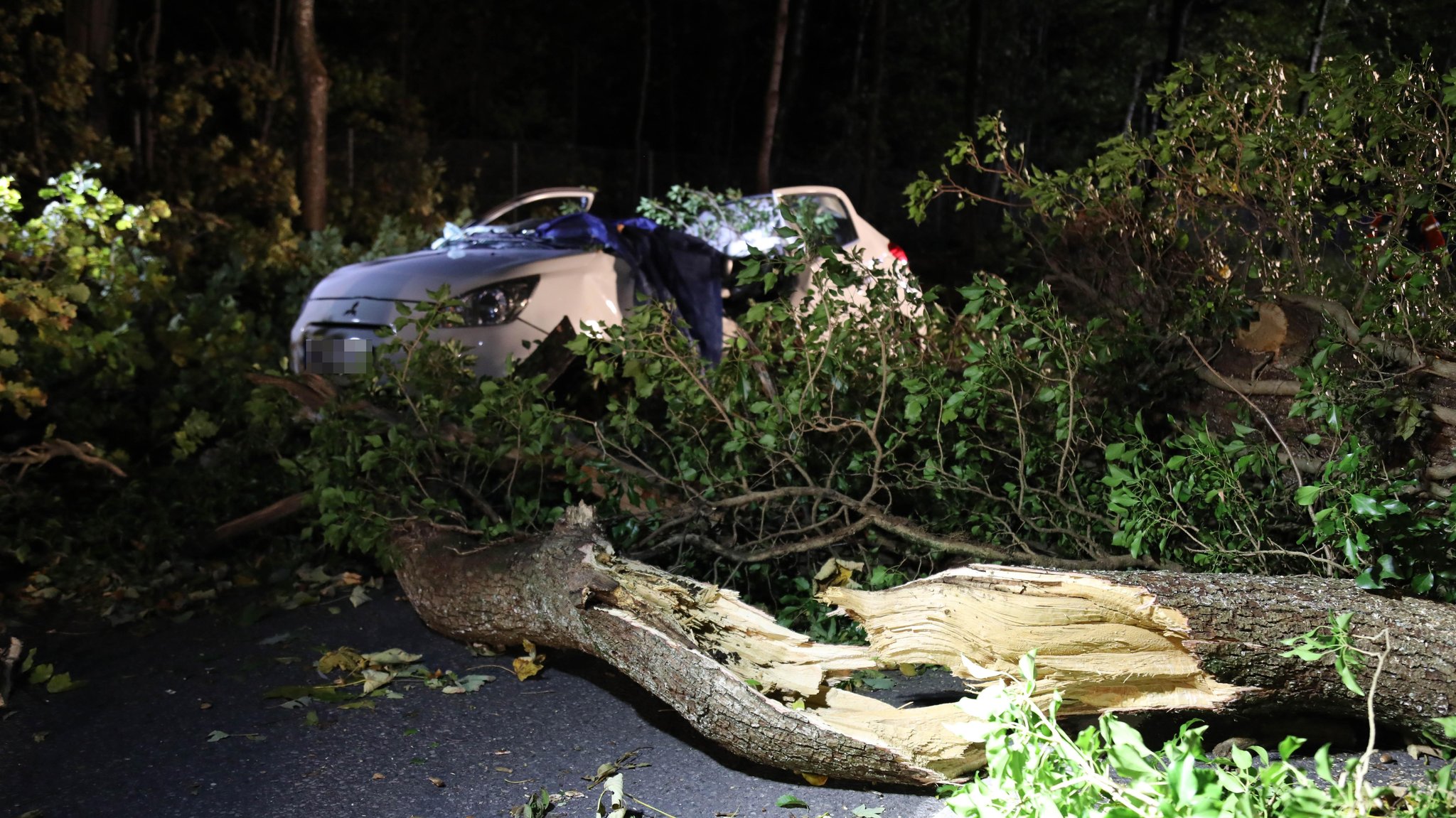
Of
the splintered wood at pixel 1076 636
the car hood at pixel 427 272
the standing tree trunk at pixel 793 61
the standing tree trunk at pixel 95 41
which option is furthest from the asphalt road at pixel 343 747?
the standing tree trunk at pixel 793 61

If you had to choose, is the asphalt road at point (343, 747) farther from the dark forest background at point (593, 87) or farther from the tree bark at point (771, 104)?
the tree bark at point (771, 104)

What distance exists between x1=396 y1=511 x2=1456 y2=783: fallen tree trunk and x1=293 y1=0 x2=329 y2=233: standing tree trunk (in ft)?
34.0

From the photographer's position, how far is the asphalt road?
3342 millimetres

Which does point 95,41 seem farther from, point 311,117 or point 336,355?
point 336,355

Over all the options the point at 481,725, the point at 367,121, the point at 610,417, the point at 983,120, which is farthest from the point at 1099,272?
the point at 367,121

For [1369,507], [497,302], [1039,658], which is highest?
[497,302]

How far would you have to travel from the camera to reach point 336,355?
283 inches

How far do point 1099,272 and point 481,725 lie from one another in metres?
3.25

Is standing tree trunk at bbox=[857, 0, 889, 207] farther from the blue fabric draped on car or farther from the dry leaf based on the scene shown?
the dry leaf

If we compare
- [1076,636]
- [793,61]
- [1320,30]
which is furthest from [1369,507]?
[793,61]

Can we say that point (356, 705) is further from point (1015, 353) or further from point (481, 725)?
point (1015, 353)

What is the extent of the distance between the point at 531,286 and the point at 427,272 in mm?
714

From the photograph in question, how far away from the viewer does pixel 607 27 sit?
30453 mm

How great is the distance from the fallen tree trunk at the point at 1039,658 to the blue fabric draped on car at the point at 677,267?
362 cm
